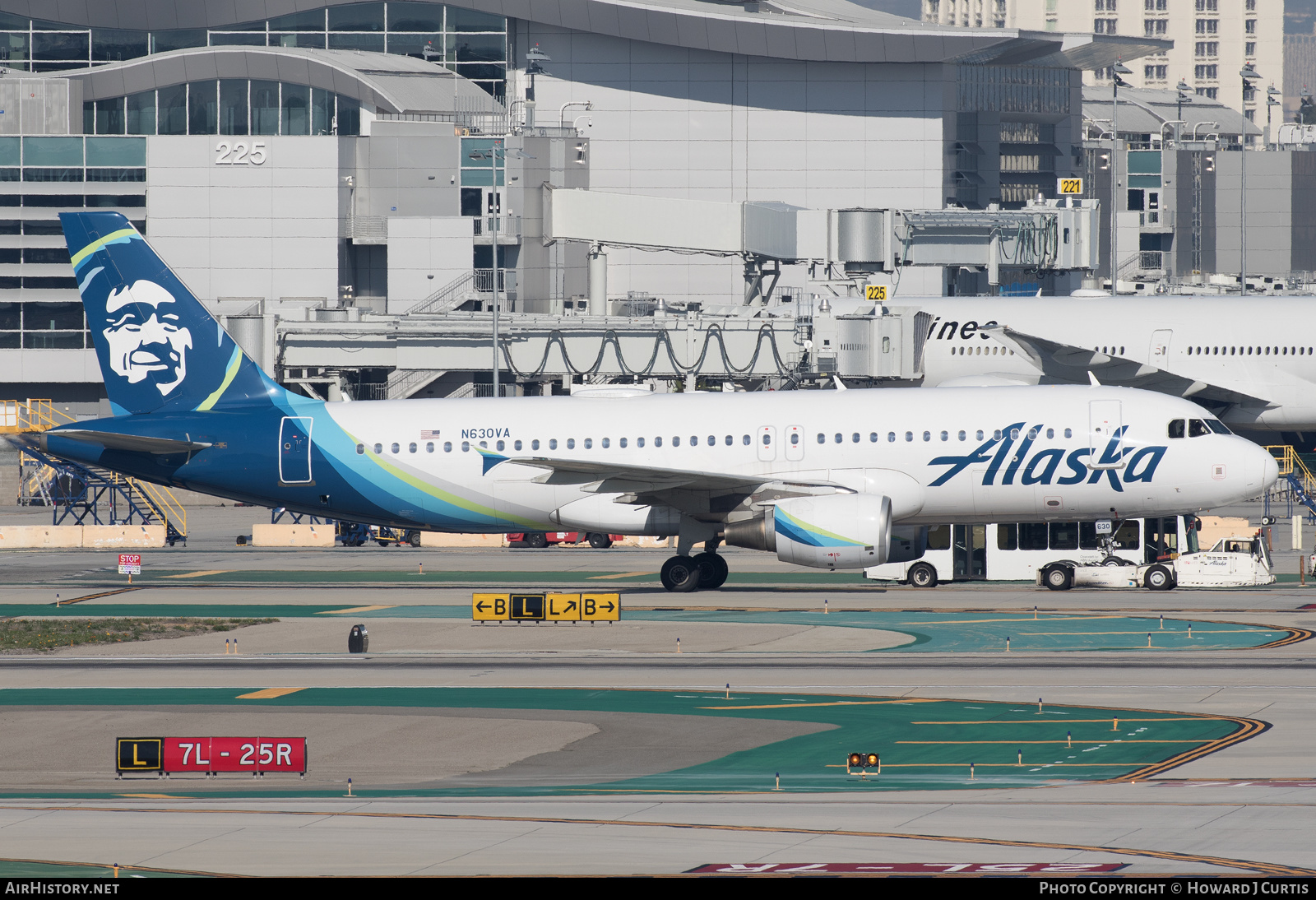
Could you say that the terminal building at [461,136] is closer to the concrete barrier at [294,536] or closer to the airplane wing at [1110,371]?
the airplane wing at [1110,371]

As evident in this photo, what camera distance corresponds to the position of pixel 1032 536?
1932 inches

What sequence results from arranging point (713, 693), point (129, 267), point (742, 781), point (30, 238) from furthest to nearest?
point (30, 238), point (129, 267), point (713, 693), point (742, 781)

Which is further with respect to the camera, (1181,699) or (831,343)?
(831,343)

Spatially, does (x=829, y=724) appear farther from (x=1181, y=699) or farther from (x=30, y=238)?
(x=30, y=238)

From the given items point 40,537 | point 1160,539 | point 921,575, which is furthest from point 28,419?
point 1160,539

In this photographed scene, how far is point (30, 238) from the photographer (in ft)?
411

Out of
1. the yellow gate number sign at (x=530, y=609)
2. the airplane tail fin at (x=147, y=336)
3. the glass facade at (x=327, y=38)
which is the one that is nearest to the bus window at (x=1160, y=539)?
the yellow gate number sign at (x=530, y=609)

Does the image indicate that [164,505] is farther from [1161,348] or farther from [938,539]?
[1161,348]

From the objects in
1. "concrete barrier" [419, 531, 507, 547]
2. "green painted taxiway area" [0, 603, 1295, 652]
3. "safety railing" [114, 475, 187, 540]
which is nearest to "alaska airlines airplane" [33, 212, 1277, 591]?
"green painted taxiway area" [0, 603, 1295, 652]

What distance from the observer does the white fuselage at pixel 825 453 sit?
43312mm
